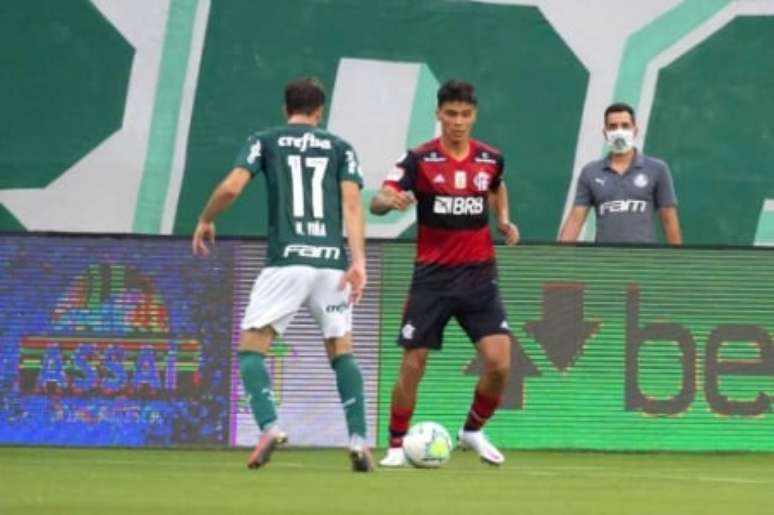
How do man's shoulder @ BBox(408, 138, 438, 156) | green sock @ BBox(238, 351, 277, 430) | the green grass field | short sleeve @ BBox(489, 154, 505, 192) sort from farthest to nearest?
short sleeve @ BBox(489, 154, 505, 192)
man's shoulder @ BBox(408, 138, 438, 156)
green sock @ BBox(238, 351, 277, 430)
the green grass field

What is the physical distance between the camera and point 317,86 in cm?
1152

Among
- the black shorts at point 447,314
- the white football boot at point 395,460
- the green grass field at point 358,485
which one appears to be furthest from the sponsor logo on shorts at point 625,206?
the white football boot at point 395,460

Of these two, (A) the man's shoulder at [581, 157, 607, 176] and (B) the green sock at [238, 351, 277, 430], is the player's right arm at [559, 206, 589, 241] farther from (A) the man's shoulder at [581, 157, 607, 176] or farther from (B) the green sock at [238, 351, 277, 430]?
(B) the green sock at [238, 351, 277, 430]

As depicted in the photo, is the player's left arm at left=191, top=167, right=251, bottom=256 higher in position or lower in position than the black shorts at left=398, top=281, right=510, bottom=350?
higher

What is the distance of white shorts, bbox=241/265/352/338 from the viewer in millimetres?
11492

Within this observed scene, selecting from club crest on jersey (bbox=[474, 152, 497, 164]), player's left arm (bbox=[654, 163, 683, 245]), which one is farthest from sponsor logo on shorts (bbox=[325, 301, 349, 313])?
player's left arm (bbox=[654, 163, 683, 245])

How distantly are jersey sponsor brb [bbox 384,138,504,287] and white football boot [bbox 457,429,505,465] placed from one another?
2.76 ft

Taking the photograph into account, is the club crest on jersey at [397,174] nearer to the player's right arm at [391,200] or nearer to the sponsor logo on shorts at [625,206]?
the player's right arm at [391,200]

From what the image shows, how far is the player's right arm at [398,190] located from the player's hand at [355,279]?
63 cm

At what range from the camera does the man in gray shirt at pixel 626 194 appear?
15.0 metres

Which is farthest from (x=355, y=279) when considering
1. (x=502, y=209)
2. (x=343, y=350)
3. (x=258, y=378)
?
(x=502, y=209)

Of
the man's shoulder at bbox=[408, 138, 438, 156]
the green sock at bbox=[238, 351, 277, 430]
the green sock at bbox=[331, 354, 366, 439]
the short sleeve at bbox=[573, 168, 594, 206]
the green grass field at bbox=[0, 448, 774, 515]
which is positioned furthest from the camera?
the short sleeve at bbox=[573, 168, 594, 206]

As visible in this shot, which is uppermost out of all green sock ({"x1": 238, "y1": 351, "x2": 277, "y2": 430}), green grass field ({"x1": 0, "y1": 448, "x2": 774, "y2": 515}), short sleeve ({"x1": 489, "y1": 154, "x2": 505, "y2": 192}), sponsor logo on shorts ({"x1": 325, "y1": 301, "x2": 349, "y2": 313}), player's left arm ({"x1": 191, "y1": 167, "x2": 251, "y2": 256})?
short sleeve ({"x1": 489, "y1": 154, "x2": 505, "y2": 192})

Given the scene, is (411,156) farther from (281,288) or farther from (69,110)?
(69,110)
